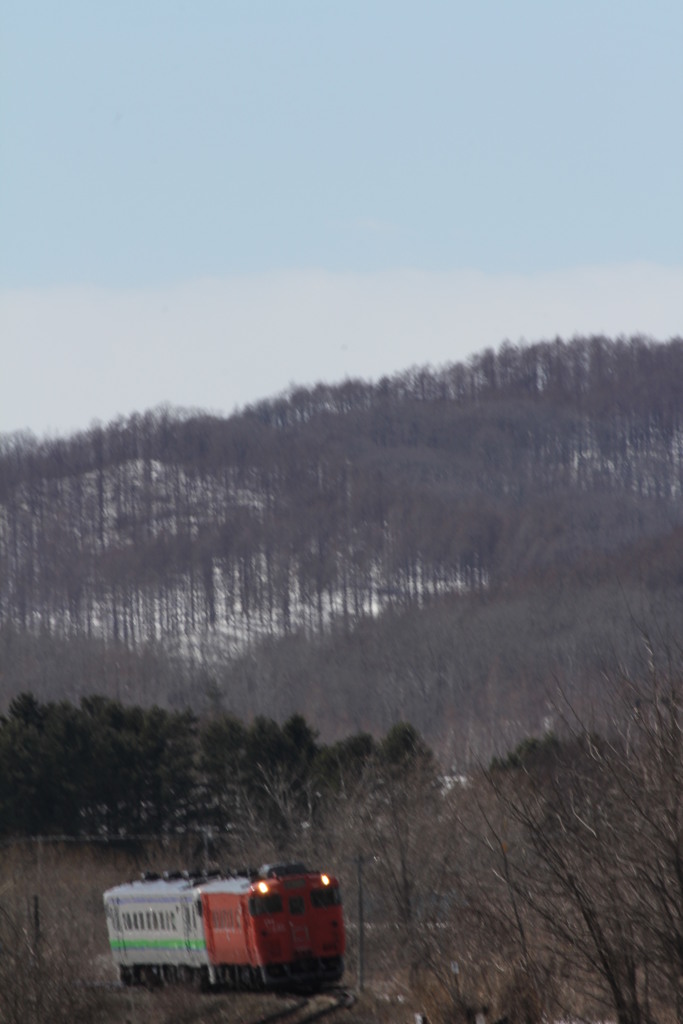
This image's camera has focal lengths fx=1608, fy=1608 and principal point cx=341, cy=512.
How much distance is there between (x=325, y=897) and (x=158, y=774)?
29.0m

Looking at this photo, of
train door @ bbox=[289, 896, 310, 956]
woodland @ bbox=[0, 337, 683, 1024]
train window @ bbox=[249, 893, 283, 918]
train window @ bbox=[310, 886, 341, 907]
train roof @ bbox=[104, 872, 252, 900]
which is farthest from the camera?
train window @ bbox=[310, 886, 341, 907]

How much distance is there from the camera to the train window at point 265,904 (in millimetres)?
33750

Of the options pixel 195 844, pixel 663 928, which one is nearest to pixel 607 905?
pixel 663 928

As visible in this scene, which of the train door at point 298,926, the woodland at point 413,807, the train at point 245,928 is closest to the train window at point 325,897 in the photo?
the train at point 245,928

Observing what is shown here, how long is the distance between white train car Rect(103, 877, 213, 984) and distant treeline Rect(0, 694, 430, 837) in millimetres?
22150

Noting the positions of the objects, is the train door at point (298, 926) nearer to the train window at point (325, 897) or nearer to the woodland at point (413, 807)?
the train window at point (325, 897)

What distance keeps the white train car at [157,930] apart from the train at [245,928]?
2 cm

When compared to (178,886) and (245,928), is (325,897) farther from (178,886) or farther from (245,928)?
(178,886)

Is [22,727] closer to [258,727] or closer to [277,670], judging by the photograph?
[258,727]

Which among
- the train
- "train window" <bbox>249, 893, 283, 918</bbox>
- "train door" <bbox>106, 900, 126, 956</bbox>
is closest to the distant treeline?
"train door" <bbox>106, 900, 126, 956</bbox>

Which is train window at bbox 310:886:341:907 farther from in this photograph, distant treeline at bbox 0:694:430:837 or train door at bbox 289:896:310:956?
distant treeline at bbox 0:694:430:837

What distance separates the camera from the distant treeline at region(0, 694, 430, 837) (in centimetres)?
6297

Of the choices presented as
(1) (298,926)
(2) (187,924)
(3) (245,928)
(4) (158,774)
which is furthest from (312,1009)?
(4) (158,774)

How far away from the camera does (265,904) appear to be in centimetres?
A: 3400
